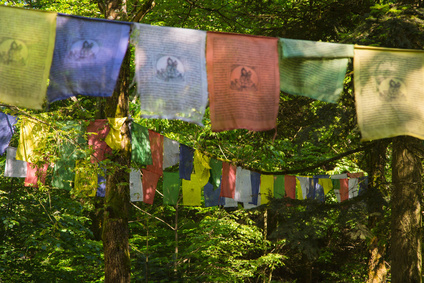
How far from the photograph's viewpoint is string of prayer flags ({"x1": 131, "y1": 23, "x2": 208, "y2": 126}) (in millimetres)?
4543

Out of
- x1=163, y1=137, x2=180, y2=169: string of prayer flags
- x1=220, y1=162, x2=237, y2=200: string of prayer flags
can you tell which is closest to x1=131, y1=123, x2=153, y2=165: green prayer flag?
x1=163, y1=137, x2=180, y2=169: string of prayer flags

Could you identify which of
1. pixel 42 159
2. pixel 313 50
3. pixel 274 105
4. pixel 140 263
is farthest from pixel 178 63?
pixel 140 263

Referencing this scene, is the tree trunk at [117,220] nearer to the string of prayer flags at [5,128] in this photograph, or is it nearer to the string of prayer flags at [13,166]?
the string of prayer flags at [5,128]

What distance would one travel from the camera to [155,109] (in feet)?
14.8

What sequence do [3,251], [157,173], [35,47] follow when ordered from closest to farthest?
[35,47] < [157,173] < [3,251]

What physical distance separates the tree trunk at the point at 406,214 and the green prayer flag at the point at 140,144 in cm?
400

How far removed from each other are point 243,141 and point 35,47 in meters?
7.29

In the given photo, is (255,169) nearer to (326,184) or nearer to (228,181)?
(228,181)

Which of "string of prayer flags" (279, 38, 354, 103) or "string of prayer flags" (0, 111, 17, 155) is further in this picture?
"string of prayer flags" (0, 111, 17, 155)

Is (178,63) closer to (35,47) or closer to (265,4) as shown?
(35,47)

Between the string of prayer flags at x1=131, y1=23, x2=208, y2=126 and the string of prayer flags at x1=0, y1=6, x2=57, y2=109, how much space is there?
0.85 meters

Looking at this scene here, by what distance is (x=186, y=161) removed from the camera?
28.1 ft

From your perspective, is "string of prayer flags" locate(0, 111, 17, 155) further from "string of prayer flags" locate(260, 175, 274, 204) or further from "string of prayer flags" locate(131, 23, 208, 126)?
"string of prayer flags" locate(260, 175, 274, 204)

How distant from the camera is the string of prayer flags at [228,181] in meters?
9.04
